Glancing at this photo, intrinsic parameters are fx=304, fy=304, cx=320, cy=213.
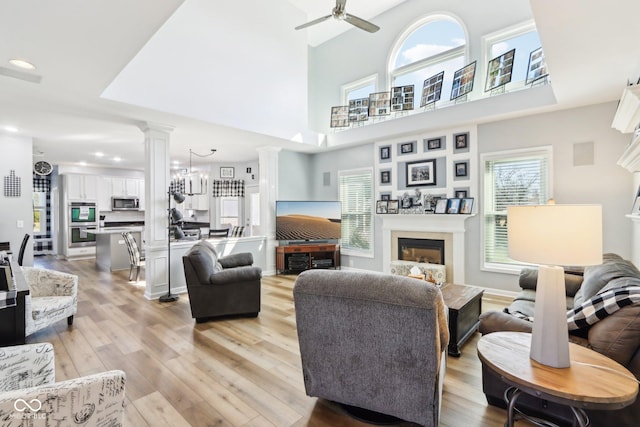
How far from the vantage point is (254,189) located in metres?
7.96

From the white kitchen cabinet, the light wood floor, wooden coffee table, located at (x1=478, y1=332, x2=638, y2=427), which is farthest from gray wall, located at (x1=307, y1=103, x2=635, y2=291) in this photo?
the white kitchen cabinet

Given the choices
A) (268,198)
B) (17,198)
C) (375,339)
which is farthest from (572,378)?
(17,198)

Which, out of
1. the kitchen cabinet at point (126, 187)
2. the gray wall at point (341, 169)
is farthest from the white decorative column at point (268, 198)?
the kitchen cabinet at point (126, 187)

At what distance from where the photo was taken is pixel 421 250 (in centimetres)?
537

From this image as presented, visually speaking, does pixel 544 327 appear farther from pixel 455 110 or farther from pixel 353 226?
pixel 353 226

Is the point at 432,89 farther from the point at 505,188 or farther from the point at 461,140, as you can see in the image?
the point at 505,188

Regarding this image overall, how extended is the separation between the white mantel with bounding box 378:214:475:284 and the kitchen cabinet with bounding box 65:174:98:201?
25.9 feet

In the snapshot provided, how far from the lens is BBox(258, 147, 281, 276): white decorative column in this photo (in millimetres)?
6188

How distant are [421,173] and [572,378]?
425cm

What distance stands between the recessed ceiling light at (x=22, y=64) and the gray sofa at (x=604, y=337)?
4.19 metres

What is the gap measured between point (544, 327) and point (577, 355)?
29cm

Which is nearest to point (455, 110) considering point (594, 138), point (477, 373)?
point (594, 138)

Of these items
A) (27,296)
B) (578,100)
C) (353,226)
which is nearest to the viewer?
(27,296)

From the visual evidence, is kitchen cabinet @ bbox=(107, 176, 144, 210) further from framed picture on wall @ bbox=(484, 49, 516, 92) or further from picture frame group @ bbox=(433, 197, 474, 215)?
framed picture on wall @ bbox=(484, 49, 516, 92)
